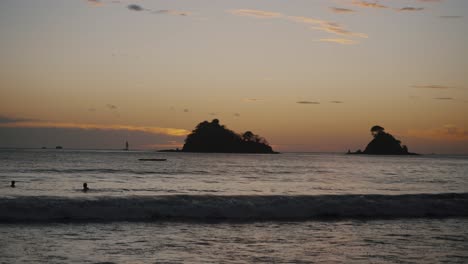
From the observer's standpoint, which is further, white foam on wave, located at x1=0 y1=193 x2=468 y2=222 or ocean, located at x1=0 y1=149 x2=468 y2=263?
white foam on wave, located at x1=0 y1=193 x2=468 y2=222

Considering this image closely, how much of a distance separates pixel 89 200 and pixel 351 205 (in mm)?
12600

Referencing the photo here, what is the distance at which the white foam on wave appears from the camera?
2133 cm

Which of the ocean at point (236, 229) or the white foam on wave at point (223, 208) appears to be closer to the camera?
the ocean at point (236, 229)

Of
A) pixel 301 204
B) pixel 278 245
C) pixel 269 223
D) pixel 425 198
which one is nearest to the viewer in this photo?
pixel 278 245

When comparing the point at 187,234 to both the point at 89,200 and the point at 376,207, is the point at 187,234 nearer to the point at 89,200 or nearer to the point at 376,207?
the point at 89,200

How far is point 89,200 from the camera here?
23078 mm

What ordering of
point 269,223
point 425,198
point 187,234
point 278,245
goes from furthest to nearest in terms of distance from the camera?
1. point 425,198
2. point 269,223
3. point 187,234
4. point 278,245

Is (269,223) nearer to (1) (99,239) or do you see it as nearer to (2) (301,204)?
(2) (301,204)

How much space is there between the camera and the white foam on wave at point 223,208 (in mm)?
21328

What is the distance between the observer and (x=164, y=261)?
1287 cm

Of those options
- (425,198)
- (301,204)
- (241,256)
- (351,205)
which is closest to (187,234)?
(241,256)

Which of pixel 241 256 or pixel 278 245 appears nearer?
pixel 241 256

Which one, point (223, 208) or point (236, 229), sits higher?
point (223, 208)

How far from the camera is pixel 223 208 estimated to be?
23516 millimetres
